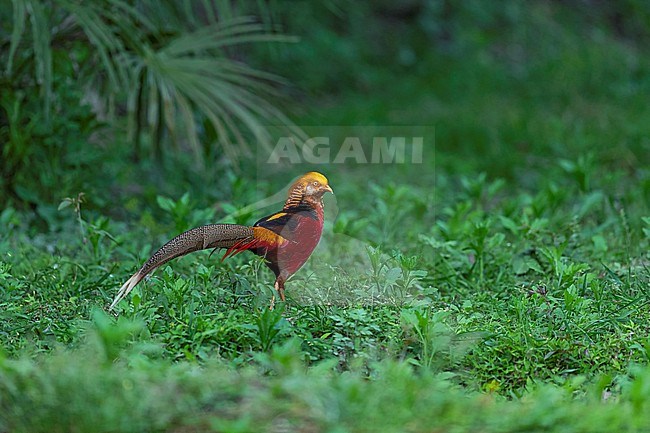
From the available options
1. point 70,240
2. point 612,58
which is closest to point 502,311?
point 70,240

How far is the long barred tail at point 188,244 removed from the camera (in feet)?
9.18

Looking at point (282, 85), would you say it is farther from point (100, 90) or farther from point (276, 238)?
point (276, 238)

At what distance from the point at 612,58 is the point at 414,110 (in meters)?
1.75

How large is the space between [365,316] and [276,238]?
1.19ft

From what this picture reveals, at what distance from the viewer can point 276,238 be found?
294 cm

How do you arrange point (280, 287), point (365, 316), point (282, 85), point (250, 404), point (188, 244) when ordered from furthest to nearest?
point (282, 85) → point (280, 287) → point (365, 316) → point (188, 244) → point (250, 404)

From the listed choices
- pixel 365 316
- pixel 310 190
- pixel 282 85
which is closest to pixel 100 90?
pixel 310 190

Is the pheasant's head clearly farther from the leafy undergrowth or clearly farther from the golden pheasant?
the leafy undergrowth

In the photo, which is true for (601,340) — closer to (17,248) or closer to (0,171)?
(17,248)

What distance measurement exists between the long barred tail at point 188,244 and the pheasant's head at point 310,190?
0.25 meters

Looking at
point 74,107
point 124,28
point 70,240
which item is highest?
point 124,28

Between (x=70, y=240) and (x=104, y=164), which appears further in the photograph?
(x=104, y=164)

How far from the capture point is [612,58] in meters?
7.36

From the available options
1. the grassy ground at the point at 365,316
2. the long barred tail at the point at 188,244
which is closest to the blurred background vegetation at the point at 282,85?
the grassy ground at the point at 365,316
